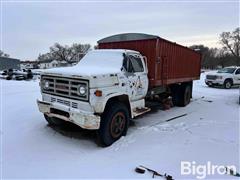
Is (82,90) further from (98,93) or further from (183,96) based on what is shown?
(183,96)

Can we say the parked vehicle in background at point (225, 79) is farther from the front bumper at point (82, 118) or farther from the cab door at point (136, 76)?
the front bumper at point (82, 118)

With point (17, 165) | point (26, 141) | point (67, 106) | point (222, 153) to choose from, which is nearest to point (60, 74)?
point (67, 106)

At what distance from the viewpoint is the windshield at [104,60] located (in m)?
5.90

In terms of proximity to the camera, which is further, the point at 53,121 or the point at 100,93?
the point at 53,121

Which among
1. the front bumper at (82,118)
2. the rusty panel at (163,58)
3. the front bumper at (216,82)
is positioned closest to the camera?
the front bumper at (82,118)

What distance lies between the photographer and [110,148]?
5027mm

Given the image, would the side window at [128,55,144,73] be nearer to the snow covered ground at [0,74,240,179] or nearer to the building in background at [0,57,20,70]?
the snow covered ground at [0,74,240,179]

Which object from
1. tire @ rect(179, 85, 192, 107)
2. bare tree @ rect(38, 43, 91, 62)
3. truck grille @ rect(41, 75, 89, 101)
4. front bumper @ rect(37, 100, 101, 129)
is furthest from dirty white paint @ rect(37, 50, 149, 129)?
bare tree @ rect(38, 43, 91, 62)

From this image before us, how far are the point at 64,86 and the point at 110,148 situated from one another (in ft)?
5.66

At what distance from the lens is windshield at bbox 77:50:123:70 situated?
5.90 metres

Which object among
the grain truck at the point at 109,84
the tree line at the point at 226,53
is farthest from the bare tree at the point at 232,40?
the grain truck at the point at 109,84

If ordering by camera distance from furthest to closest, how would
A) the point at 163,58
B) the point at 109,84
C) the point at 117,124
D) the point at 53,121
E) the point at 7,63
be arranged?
the point at 7,63, the point at 163,58, the point at 53,121, the point at 117,124, the point at 109,84

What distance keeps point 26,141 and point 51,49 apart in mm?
85670

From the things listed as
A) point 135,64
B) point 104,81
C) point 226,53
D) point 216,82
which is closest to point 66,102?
point 104,81
